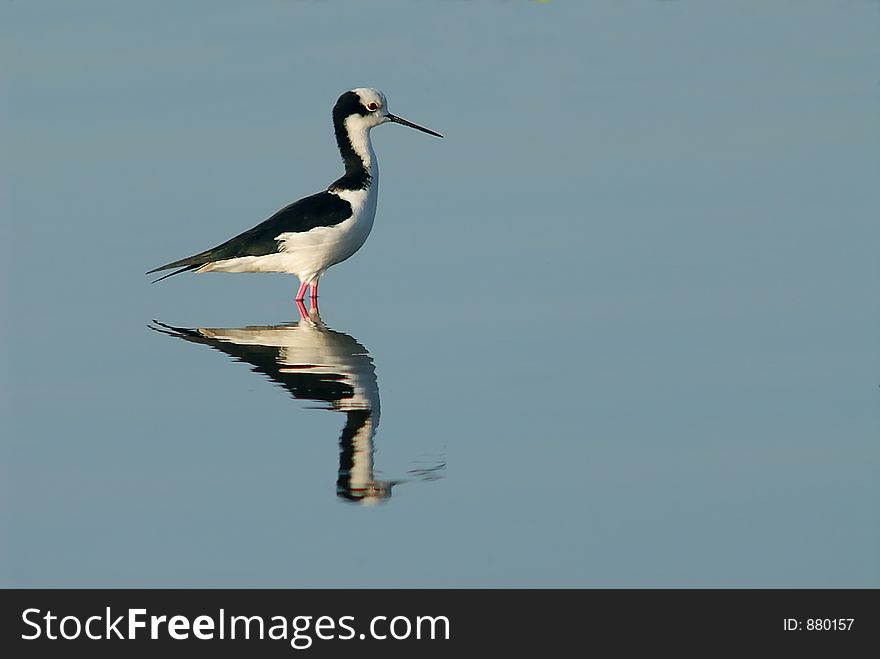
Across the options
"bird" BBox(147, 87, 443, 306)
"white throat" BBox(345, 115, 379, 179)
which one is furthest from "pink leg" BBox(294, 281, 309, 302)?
"white throat" BBox(345, 115, 379, 179)

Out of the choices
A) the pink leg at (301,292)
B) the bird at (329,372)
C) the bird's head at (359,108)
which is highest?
the bird's head at (359,108)

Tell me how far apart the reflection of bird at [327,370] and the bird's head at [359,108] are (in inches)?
80.5

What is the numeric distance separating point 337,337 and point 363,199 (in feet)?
7.17

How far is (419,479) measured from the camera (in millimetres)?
8578

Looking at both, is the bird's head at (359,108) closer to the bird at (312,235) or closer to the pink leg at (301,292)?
the bird at (312,235)

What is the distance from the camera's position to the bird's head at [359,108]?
14.4m

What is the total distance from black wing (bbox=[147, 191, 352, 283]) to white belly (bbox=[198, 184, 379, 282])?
40 millimetres

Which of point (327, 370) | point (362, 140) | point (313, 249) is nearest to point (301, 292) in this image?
point (313, 249)

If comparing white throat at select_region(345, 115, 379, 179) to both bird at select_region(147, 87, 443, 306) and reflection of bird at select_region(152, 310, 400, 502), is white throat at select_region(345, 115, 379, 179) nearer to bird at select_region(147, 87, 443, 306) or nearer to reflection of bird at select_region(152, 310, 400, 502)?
bird at select_region(147, 87, 443, 306)

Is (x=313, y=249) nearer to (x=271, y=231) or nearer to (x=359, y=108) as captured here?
(x=271, y=231)

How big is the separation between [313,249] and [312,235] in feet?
0.46

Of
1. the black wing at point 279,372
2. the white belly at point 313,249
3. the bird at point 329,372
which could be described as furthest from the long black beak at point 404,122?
the black wing at point 279,372
